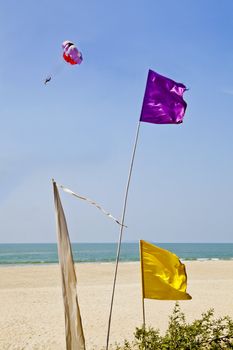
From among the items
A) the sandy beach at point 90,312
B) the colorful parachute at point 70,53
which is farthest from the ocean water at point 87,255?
the colorful parachute at point 70,53

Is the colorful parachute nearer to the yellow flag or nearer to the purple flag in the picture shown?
the purple flag

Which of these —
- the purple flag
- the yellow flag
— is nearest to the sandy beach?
the yellow flag

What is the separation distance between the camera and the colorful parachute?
7.50 m

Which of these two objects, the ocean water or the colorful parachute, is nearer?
the colorful parachute

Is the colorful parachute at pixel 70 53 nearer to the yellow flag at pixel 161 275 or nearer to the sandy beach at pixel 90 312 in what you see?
the yellow flag at pixel 161 275

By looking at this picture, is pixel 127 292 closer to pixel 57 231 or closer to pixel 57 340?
pixel 57 340

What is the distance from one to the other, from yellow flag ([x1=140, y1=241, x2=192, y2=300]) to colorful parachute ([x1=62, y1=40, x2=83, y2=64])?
3265 mm

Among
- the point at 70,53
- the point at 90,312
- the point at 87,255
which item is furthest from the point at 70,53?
the point at 87,255

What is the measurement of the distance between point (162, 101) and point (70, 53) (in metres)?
1.75

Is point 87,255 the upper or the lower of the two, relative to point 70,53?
lower

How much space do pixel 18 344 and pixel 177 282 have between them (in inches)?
233

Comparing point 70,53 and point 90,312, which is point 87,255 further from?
point 70,53

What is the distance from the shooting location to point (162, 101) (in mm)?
7398

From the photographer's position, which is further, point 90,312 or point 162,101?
point 90,312
